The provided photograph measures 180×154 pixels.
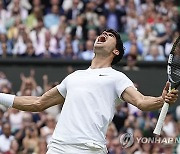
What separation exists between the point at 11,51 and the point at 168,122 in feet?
16.0

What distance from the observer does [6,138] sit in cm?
1215

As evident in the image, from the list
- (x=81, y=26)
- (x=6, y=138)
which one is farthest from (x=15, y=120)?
(x=81, y=26)

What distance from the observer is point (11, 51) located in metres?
15.8

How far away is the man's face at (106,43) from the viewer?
704 centimetres

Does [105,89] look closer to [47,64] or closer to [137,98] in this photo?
[137,98]

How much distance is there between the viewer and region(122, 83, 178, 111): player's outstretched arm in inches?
245

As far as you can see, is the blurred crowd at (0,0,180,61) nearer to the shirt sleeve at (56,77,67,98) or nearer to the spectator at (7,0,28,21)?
the spectator at (7,0,28,21)

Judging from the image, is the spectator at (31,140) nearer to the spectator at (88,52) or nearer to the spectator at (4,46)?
the spectator at (88,52)

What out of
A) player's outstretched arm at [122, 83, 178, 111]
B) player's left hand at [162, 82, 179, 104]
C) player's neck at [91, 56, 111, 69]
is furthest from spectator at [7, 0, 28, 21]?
player's left hand at [162, 82, 179, 104]

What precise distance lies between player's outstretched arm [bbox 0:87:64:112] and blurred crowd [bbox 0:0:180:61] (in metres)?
8.17

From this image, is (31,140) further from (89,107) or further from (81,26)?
(89,107)

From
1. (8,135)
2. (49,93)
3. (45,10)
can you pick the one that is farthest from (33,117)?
(49,93)

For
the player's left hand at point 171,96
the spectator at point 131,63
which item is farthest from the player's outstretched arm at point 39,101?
the spectator at point 131,63

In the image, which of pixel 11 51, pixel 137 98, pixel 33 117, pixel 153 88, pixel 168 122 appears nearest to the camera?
pixel 137 98
